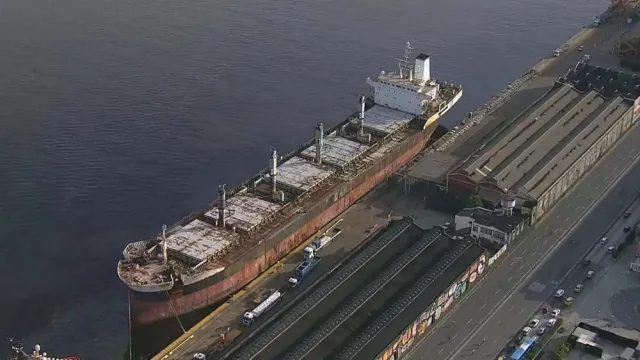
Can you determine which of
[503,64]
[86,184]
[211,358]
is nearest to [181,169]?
[86,184]

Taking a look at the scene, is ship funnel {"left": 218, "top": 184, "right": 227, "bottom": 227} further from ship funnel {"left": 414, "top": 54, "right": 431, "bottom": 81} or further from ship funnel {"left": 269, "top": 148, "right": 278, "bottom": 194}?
ship funnel {"left": 414, "top": 54, "right": 431, "bottom": 81}

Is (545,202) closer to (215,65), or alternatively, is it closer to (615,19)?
(215,65)

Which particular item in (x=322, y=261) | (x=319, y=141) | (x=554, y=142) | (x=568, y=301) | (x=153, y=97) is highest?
(x=319, y=141)

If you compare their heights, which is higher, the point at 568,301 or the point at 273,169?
the point at 273,169

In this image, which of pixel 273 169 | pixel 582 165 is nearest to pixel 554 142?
pixel 582 165

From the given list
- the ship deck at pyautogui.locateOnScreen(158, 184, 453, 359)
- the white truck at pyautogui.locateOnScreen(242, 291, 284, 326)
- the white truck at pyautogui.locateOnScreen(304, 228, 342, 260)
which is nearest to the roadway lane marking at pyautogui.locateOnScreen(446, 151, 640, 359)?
the ship deck at pyautogui.locateOnScreen(158, 184, 453, 359)

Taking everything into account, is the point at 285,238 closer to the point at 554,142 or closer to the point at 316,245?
the point at 316,245

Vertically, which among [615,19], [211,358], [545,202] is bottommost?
[211,358]
